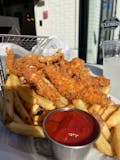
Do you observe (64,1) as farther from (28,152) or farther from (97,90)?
(28,152)

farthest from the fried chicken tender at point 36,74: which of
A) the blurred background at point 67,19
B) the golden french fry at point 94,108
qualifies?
the blurred background at point 67,19

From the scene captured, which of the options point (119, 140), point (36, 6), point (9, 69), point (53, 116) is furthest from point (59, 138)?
point (36, 6)

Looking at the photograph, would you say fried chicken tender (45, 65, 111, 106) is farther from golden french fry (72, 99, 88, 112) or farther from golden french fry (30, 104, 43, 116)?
golden french fry (30, 104, 43, 116)

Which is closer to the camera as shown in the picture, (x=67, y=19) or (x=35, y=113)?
(x=35, y=113)

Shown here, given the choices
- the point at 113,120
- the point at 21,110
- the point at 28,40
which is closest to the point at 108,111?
the point at 113,120

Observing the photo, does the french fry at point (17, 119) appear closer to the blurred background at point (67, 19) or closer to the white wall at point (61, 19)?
the blurred background at point (67, 19)

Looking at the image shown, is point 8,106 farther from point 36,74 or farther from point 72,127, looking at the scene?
point 72,127

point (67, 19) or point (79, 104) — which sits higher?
point (67, 19)
